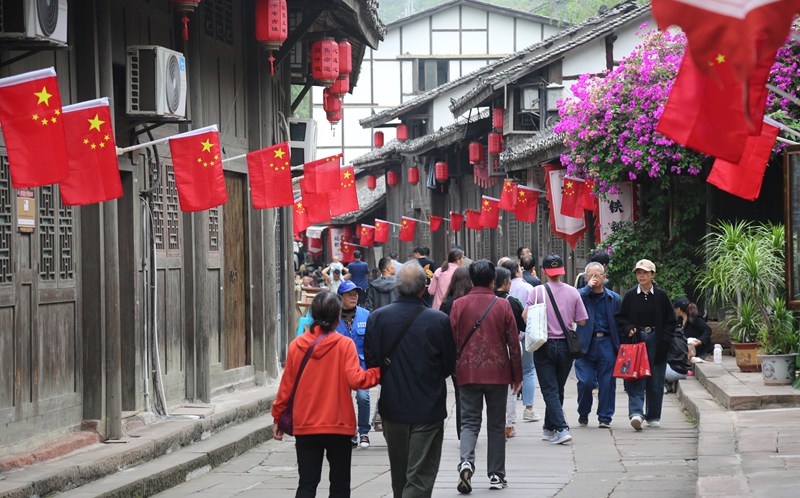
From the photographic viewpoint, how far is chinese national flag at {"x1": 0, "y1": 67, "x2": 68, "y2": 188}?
314 inches

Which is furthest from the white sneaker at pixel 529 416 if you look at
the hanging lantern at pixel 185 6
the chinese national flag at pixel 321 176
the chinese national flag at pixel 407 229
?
the chinese national flag at pixel 407 229

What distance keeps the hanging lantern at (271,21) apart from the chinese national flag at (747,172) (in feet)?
20.3

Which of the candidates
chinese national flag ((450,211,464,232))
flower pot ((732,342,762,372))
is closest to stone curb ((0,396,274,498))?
flower pot ((732,342,762,372))

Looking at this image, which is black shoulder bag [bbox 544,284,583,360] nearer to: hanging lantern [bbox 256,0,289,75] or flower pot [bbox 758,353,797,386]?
flower pot [bbox 758,353,797,386]

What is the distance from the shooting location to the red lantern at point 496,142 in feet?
102

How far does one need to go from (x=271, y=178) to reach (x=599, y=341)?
4.30m

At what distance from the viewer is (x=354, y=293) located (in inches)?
481

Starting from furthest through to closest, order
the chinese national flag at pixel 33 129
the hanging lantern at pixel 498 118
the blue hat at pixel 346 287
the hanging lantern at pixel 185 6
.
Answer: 1. the hanging lantern at pixel 498 118
2. the hanging lantern at pixel 185 6
3. the blue hat at pixel 346 287
4. the chinese national flag at pixel 33 129

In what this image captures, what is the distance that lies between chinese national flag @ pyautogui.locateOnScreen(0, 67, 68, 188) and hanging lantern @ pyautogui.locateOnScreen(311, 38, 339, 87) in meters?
11.0

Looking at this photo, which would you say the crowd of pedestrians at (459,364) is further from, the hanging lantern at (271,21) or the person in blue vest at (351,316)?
the hanging lantern at (271,21)

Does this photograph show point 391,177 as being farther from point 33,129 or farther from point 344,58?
point 33,129

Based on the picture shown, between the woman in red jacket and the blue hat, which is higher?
the blue hat

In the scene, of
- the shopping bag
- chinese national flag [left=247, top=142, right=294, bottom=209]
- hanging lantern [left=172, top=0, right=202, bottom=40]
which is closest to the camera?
the shopping bag

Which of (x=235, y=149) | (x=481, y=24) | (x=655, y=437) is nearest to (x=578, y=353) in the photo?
(x=655, y=437)
